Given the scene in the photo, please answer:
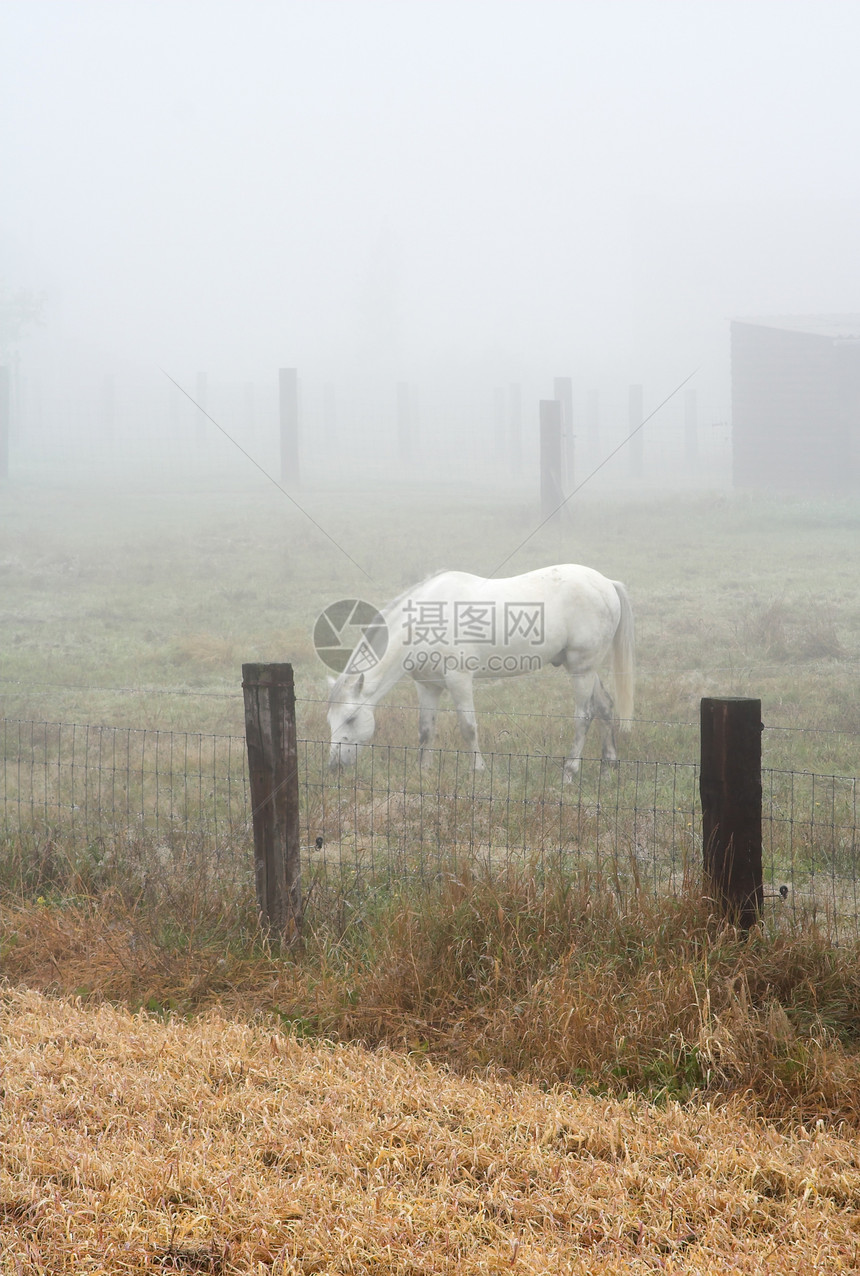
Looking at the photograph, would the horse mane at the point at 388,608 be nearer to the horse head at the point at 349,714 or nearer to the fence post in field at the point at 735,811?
the horse head at the point at 349,714

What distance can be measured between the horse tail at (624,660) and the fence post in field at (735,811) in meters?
5.10

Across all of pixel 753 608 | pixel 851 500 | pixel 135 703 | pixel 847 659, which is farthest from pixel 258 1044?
pixel 851 500

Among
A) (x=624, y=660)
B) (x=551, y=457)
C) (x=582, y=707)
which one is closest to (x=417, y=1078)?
(x=582, y=707)

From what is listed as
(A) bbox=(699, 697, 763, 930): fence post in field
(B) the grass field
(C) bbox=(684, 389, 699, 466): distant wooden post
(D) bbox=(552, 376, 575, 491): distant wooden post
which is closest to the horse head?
(B) the grass field

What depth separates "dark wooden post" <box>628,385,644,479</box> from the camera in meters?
→ 42.2

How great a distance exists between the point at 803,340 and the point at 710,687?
2533 cm

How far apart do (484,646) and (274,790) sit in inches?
Result: 176

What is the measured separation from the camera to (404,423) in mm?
46562

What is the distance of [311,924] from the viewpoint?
180 inches

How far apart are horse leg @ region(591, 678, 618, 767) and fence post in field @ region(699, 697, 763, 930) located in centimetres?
479

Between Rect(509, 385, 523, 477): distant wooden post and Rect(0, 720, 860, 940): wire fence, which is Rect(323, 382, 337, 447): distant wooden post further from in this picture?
Rect(0, 720, 860, 940): wire fence

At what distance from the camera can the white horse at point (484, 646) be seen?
8.24 m

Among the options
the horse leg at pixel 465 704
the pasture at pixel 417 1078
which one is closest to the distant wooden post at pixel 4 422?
the horse leg at pixel 465 704

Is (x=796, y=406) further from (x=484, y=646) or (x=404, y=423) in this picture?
(x=484, y=646)
